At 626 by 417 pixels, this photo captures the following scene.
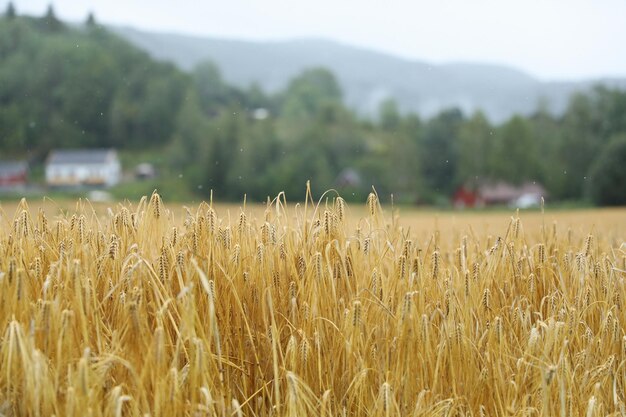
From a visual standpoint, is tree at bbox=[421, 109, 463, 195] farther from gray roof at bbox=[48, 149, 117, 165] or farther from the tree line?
gray roof at bbox=[48, 149, 117, 165]

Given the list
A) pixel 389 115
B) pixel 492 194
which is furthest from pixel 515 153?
pixel 389 115

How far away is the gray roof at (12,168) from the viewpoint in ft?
164

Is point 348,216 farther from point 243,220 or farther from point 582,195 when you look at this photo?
point 582,195

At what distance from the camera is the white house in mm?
50625

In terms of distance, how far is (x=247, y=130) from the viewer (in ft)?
170

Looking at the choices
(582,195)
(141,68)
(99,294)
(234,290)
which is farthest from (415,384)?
(141,68)

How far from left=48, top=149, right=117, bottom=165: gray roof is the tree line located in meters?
0.76

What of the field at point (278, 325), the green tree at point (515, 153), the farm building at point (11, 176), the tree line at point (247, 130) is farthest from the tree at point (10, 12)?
the field at point (278, 325)

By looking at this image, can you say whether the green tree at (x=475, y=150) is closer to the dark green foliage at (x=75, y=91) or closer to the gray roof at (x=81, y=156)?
the dark green foliage at (x=75, y=91)

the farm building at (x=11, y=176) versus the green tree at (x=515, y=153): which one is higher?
the green tree at (x=515, y=153)

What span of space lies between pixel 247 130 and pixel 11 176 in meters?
16.8

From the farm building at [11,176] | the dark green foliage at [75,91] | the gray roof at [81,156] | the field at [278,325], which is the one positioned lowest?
the field at [278,325]

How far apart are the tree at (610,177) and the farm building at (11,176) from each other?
3591 cm

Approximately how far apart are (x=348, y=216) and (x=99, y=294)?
907 millimetres
